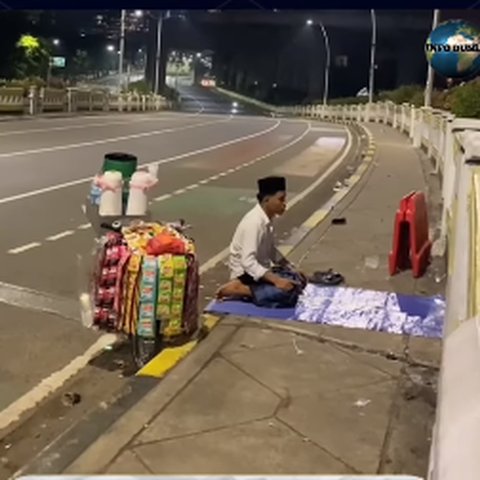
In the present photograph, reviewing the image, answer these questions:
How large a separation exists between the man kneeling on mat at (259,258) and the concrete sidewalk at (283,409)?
0.42 metres

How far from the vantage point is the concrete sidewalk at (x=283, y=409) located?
3.72m

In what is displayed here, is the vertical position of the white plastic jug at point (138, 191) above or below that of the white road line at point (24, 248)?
above

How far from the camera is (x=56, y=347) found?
18.3ft

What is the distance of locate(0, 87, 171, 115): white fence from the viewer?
3325 cm

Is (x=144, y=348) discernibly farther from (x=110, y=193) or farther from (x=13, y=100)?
(x=13, y=100)

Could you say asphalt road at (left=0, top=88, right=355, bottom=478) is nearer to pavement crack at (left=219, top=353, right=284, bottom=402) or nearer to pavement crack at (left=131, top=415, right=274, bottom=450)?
pavement crack at (left=219, top=353, right=284, bottom=402)

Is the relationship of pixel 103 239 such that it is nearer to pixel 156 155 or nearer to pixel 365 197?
pixel 365 197

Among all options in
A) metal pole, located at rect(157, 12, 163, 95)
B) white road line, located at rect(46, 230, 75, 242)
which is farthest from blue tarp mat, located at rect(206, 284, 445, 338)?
metal pole, located at rect(157, 12, 163, 95)

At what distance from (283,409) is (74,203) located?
7641 millimetres

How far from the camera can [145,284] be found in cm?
522

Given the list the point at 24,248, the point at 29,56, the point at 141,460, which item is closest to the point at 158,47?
the point at 29,56

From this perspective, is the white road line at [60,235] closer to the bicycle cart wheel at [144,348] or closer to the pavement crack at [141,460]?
the bicycle cart wheel at [144,348]

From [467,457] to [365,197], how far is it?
38.8ft

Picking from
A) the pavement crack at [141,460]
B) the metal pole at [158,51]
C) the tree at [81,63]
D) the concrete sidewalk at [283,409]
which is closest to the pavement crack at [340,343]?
the concrete sidewalk at [283,409]
